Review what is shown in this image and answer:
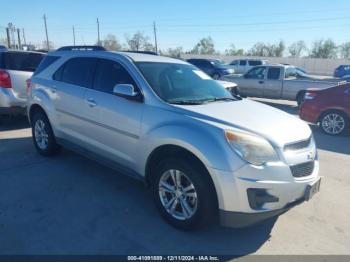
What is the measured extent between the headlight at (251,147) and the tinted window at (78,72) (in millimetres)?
2361

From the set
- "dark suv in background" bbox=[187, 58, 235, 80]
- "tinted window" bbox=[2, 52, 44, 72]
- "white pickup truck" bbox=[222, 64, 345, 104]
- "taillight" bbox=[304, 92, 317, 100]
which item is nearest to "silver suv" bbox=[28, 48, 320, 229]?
"tinted window" bbox=[2, 52, 44, 72]

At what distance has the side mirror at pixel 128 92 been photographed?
3.54 m

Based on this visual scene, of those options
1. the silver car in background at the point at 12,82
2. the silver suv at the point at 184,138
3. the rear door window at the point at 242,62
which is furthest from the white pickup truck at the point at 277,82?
the rear door window at the point at 242,62

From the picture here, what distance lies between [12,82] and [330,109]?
778 cm

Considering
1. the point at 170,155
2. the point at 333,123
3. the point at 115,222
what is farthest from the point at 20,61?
the point at 333,123

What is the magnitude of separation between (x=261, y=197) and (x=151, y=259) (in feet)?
3.84

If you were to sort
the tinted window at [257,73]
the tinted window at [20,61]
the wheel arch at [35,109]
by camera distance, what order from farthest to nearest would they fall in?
the tinted window at [257,73] → the tinted window at [20,61] → the wheel arch at [35,109]

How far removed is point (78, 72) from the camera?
465cm

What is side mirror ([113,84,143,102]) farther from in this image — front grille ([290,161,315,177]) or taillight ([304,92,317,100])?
taillight ([304,92,317,100])

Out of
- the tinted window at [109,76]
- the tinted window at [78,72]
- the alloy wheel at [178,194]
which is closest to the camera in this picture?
the alloy wheel at [178,194]

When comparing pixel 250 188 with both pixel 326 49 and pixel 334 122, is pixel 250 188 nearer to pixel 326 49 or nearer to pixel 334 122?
pixel 334 122

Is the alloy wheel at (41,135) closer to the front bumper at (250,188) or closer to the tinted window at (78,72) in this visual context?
the tinted window at (78,72)

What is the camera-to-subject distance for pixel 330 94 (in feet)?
26.6

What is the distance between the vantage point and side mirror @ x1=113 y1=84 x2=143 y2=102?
139 inches
